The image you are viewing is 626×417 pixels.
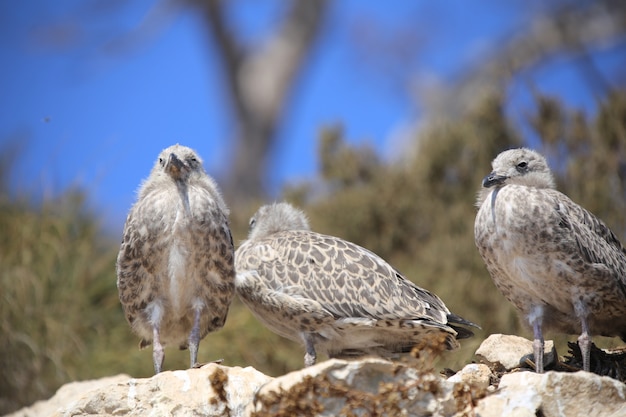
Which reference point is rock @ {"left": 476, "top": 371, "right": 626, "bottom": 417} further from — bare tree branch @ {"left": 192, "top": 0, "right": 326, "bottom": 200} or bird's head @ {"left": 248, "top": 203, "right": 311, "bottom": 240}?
bare tree branch @ {"left": 192, "top": 0, "right": 326, "bottom": 200}

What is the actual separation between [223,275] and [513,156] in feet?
6.87

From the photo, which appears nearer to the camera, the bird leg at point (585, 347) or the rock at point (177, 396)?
the rock at point (177, 396)

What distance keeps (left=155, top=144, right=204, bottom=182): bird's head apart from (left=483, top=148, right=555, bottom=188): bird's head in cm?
195

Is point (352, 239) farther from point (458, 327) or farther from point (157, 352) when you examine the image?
point (157, 352)

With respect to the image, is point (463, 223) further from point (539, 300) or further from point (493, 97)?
point (539, 300)

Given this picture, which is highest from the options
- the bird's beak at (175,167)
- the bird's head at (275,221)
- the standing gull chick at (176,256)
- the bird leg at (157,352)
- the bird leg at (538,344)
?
the bird's beak at (175,167)

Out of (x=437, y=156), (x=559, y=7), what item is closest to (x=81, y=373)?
(x=437, y=156)

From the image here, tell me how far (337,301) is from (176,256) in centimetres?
108

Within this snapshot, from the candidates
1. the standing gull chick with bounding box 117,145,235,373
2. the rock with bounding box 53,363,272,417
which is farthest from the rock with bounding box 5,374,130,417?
the rock with bounding box 53,363,272,417

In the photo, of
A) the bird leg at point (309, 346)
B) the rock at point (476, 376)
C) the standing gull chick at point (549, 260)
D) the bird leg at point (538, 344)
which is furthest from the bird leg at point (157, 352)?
the bird leg at point (538, 344)

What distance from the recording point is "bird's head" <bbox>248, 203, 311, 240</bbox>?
271 inches

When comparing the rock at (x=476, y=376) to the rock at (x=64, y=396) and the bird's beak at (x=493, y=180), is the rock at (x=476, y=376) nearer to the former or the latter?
the bird's beak at (x=493, y=180)

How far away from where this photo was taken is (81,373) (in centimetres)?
967

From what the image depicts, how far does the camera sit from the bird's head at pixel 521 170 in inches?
240
